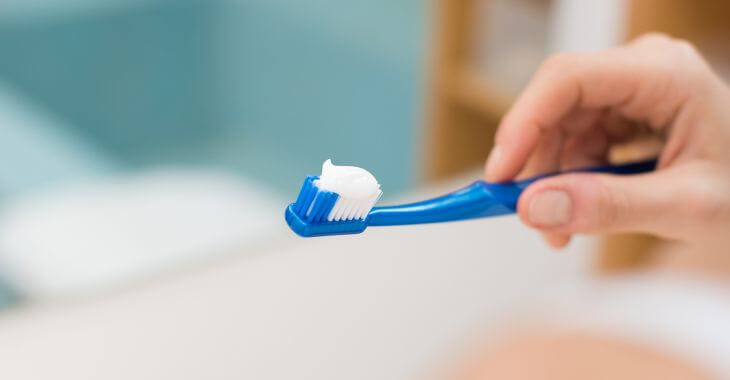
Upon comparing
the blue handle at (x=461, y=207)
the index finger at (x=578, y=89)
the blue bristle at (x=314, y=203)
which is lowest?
the blue handle at (x=461, y=207)

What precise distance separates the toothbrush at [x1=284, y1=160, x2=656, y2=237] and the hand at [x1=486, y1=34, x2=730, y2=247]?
0.11 feet

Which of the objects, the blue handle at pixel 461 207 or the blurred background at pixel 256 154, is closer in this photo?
the blue handle at pixel 461 207

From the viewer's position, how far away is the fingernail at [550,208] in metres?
0.38

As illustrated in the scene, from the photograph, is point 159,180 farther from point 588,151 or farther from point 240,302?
point 588,151

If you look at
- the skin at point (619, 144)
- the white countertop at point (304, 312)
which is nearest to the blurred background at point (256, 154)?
the white countertop at point (304, 312)

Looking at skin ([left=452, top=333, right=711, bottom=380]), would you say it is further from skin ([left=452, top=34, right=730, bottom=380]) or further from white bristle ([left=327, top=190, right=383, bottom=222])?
white bristle ([left=327, top=190, right=383, bottom=222])

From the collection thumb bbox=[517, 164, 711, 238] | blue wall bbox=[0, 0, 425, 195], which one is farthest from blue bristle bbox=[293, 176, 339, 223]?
blue wall bbox=[0, 0, 425, 195]

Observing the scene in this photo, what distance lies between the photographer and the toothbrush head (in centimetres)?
31

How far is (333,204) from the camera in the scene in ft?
1.02

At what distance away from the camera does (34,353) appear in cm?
→ 53

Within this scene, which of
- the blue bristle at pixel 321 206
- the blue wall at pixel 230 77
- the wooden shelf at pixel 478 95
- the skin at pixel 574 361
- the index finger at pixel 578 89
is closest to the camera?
the blue bristle at pixel 321 206

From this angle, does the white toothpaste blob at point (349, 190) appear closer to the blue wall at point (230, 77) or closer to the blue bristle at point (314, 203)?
the blue bristle at point (314, 203)

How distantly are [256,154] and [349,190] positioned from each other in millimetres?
910

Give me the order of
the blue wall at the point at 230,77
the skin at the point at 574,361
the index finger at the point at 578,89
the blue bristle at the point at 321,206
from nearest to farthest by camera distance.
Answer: the blue bristle at the point at 321,206, the index finger at the point at 578,89, the skin at the point at 574,361, the blue wall at the point at 230,77
